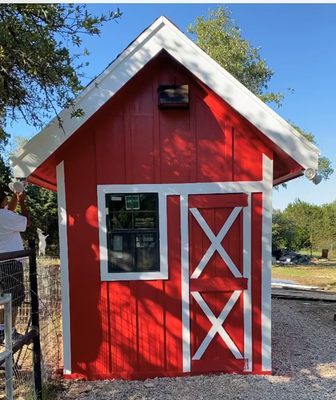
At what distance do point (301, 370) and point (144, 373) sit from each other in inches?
78.4

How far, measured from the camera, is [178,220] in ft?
15.1

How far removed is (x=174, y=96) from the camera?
14.9 feet

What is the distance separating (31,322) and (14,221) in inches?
42.7

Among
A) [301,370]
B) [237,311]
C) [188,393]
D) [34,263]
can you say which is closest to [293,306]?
[301,370]

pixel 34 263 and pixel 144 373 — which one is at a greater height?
pixel 34 263

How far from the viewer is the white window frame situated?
4602 mm

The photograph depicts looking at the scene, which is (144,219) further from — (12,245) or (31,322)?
(31,322)

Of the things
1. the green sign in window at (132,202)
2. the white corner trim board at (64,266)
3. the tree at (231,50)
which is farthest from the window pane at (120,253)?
the tree at (231,50)

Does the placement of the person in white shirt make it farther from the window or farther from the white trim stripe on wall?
the white trim stripe on wall

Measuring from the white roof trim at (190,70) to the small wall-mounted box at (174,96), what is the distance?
251 millimetres

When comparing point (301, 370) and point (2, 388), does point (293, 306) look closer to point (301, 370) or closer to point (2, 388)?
point (301, 370)

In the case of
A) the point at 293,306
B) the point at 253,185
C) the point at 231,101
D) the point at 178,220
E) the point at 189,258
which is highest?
the point at 231,101

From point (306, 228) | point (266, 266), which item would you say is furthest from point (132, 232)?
point (306, 228)

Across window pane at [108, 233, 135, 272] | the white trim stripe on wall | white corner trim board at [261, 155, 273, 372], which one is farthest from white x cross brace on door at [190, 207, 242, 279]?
window pane at [108, 233, 135, 272]
